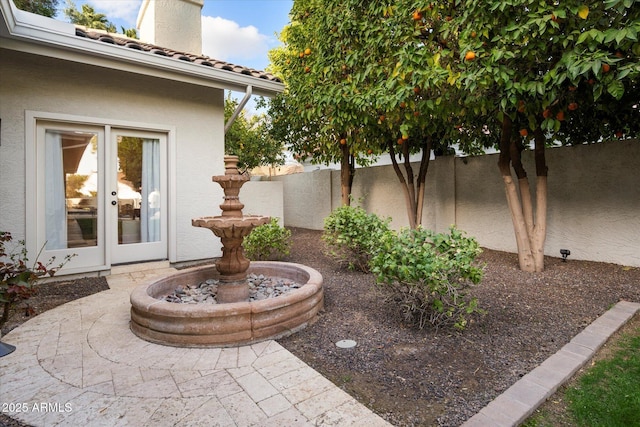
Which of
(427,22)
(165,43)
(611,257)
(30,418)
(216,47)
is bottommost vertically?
(30,418)

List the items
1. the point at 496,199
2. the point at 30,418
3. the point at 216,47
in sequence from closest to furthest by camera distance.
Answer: the point at 30,418 → the point at 496,199 → the point at 216,47

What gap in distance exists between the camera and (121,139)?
17.3 feet

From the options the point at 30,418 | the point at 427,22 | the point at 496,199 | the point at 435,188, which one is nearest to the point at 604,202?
the point at 496,199

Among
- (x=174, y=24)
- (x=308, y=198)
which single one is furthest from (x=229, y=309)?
(x=308, y=198)

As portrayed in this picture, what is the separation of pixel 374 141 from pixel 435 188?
179 cm

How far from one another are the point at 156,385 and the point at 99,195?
382cm

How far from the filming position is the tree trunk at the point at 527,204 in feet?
15.8

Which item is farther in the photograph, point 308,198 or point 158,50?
point 308,198

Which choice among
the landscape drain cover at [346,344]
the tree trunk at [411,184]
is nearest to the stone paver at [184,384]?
the landscape drain cover at [346,344]

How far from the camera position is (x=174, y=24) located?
6.99m

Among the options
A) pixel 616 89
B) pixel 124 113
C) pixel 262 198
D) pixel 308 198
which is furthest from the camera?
pixel 308 198

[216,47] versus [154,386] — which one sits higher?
[216,47]

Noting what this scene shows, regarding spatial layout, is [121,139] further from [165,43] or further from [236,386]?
[236,386]

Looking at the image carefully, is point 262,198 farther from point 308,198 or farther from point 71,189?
point 71,189
